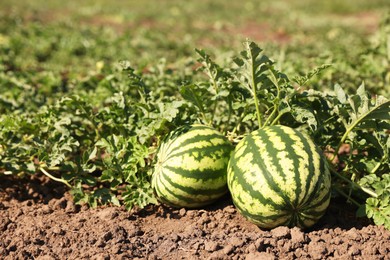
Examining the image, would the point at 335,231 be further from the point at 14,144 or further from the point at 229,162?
the point at 14,144

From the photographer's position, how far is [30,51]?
820cm

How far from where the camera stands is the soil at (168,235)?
3131 millimetres

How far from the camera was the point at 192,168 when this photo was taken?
3447mm

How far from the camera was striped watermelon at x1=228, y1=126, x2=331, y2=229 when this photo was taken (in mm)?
3141

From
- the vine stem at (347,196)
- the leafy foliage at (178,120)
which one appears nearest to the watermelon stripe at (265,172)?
the leafy foliage at (178,120)

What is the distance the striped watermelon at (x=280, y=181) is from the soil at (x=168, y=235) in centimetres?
12

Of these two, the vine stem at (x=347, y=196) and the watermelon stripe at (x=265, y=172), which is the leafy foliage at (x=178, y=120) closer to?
the vine stem at (x=347, y=196)

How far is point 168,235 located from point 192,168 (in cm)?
46

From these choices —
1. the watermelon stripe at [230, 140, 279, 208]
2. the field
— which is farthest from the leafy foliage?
the watermelon stripe at [230, 140, 279, 208]

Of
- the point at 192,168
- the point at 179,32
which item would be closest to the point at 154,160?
the point at 192,168

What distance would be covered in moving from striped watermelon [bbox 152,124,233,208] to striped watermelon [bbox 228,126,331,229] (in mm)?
161

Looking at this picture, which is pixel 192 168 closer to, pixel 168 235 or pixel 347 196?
pixel 168 235

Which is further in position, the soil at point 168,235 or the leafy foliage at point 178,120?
the leafy foliage at point 178,120

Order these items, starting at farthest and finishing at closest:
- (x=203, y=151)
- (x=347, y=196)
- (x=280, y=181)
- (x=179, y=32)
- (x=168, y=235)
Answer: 1. (x=179, y=32)
2. (x=347, y=196)
3. (x=203, y=151)
4. (x=168, y=235)
5. (x=280, y=181)
